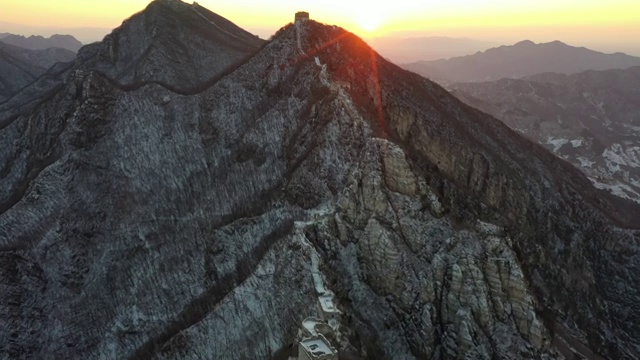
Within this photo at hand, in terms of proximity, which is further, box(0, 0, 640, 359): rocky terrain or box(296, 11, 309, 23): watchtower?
box(296, 11, 309, 23): watchtower

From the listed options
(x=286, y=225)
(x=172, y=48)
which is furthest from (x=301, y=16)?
(x=286, y=225)

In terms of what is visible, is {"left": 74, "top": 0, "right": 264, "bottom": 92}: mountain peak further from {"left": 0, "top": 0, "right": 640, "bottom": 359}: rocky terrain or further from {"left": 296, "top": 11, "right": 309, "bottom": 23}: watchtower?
{"left": 296, "top": 11, "right": 309, "bottom": 23}: watchtower

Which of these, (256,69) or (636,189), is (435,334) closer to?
(256,69)

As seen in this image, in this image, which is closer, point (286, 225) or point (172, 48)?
point (286, 225)

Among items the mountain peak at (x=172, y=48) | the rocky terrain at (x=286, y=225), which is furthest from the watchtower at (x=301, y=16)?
the mountain peak at (x=172, y=48)

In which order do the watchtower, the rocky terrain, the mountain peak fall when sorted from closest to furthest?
the rocky terrain → the watchtower → the mountain peak

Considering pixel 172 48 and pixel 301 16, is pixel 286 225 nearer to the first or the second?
pixel 301 16

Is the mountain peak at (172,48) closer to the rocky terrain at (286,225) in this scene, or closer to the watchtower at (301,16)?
the rocky terrain at (286,225)

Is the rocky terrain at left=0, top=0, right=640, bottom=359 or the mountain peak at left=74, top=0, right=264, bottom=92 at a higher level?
the mountain peak at left=74, top=0, right=264, bottom=92

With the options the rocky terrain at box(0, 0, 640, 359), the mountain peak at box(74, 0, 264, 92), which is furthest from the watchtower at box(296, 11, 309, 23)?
the mountain peak at box(74, 0, 264, 92)
